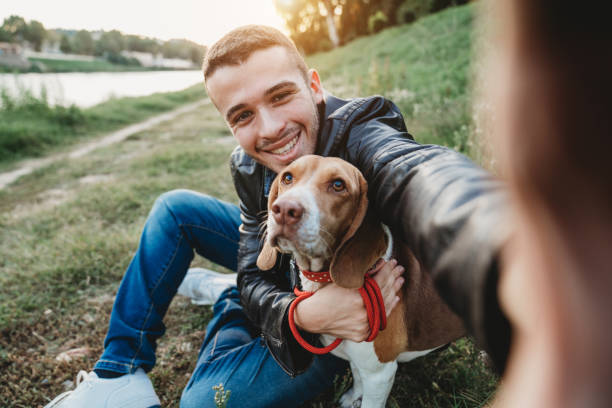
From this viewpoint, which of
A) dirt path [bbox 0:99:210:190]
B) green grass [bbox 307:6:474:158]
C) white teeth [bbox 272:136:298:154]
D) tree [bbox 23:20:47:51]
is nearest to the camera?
white teeth [bbox 272:136:298:154]

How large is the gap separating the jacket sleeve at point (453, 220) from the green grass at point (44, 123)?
35.3ft

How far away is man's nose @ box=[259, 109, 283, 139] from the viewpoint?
2.10 metres

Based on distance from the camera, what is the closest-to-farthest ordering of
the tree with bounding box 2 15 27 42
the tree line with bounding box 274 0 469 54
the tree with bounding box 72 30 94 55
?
the tree line with bounding box 274 0 469 54 < the tree with bounding box 2 15 27 42 < the tree with bounding box 72 30 94 55

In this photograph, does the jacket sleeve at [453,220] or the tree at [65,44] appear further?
the tree at [65,44]

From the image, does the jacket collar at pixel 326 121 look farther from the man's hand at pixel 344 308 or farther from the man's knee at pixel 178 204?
the man's knee at pixel 178 204

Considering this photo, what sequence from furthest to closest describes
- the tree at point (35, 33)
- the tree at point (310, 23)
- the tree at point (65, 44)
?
the tree at point (65, 44) < the tree at point (35, 33) < the tree at point (310, 23)

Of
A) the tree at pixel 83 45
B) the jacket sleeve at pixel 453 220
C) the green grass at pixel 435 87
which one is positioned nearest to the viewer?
the jacket sleeve at pixel 453 220

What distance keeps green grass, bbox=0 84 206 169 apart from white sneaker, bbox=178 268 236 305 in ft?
27.7

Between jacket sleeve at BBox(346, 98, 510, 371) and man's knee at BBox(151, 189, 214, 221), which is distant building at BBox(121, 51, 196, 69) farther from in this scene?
jacket sleeve at BBox(346, 98, 510, 371)

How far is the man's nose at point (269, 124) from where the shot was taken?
2.10 metres

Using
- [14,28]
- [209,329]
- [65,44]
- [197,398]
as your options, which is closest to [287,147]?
[209,329]

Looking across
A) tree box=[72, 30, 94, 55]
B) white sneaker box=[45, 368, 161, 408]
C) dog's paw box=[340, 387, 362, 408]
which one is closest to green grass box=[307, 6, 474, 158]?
dog's paw box=[340, 387, 362, 408]

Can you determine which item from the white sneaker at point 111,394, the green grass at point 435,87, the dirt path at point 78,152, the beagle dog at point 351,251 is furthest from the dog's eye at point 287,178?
the dirt path at point 78,152

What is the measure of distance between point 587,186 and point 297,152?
6.00ft
